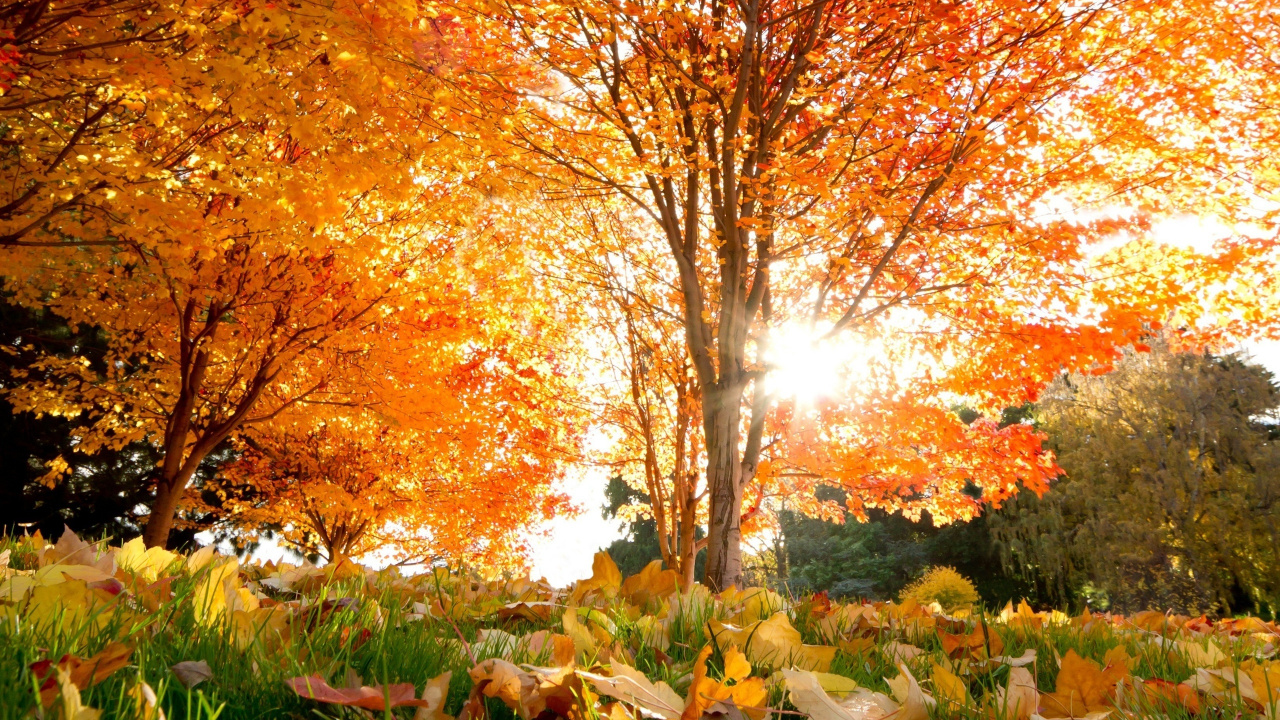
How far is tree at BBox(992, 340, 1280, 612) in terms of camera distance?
17.7 meters

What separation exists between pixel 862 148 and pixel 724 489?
271 centimetres

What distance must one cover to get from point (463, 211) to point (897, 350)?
5.34 metres

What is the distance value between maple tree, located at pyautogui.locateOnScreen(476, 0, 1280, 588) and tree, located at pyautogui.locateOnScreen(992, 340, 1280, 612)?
49.7 feet

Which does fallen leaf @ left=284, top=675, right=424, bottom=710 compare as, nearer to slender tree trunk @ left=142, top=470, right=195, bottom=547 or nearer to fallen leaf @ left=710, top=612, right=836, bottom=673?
fallen leaf @ left=710, top=612, right=836, bottom=673

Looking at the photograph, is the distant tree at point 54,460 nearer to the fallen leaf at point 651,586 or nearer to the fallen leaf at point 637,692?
the fallen leaf at point 651,586

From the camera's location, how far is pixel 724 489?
540 centimetres

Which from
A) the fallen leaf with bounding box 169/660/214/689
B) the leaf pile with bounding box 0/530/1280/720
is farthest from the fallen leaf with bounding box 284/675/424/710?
the fallen leaf with bounding box 169/660/214/689

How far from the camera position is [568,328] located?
9.13 metres

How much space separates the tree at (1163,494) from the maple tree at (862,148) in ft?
49.7

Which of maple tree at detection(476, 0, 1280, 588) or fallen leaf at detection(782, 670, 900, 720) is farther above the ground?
maple tree at detection(476, 0, 1280, 588)

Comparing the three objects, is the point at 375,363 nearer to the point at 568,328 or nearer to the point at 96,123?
the point at 568,328

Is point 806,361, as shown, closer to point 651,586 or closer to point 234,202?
point 651,586

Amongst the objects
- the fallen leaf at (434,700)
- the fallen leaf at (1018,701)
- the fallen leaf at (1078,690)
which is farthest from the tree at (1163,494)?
the fallen leaf at (434,700)

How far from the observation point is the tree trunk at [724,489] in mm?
5305
